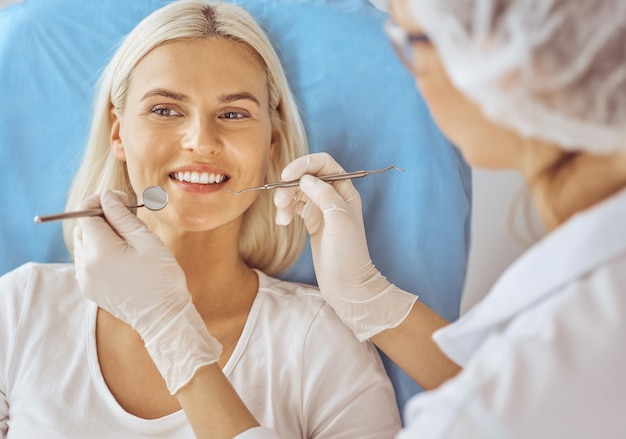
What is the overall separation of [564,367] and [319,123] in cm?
108

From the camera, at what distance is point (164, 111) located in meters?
1.64

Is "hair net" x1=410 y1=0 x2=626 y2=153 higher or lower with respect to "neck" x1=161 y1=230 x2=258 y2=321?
higher

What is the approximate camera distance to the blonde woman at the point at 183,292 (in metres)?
1.46

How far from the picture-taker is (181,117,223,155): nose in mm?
1581

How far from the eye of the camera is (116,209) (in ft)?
4.56

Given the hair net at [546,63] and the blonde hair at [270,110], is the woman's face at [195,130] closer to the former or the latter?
the blonde hair at [270,110]

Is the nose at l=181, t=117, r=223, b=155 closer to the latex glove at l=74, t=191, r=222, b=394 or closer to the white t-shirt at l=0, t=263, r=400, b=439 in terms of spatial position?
the latex glove at l=74, t=191, r=222, b=394

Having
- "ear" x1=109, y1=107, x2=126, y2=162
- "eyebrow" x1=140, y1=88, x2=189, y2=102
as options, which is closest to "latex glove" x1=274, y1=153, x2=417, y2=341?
"eyebrow" x1=140, y1=88, x2=189, y2=102

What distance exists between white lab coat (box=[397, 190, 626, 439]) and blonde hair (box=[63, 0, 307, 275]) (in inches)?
37.5

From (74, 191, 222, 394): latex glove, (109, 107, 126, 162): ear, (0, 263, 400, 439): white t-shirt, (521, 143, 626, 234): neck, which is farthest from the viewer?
(109, 107, 126, 162): ear

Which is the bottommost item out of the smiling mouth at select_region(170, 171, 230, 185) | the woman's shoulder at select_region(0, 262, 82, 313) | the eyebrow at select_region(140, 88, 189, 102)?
the woman's shoulder at select_region(0, 262, 82, 313)

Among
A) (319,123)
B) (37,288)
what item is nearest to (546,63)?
(319,123)

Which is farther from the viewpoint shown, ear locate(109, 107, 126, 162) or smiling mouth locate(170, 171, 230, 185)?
ear locate(109, 107, 126, 162)

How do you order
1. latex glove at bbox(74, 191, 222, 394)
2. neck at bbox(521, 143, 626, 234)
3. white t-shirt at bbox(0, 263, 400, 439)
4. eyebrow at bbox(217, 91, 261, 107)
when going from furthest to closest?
eyebrow at bbox(217, 91, 261, 107), white t-shirt at bbox(0, 263, 400, 439), latex glove at bbox(74, 191, 222, 394), neck at bbox(521, 143, 626, 234)
